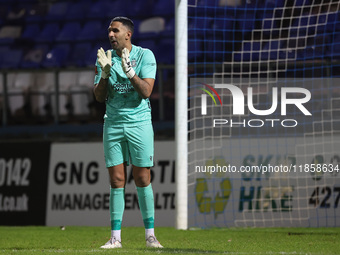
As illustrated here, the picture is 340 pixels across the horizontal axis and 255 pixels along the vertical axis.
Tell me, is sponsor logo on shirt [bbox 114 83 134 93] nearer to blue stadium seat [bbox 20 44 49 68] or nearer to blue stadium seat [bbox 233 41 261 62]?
blue stadium seat [bbox 233 41 261 62]

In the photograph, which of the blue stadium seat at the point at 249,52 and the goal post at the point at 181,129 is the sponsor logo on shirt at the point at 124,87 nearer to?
the goal post at the point at 181,129

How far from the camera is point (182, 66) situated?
25.5ft

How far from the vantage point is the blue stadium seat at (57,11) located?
13453 mm

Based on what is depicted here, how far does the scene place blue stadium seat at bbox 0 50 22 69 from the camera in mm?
12616

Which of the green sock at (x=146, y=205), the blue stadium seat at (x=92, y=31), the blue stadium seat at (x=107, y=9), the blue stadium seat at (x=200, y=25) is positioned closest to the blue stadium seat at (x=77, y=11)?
the blue stadium seat at (x=107, y=9)

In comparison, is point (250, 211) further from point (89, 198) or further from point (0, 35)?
point (0, 35)

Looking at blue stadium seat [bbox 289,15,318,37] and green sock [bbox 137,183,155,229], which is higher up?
blue stadium seat [bbox 289,15,318,37]

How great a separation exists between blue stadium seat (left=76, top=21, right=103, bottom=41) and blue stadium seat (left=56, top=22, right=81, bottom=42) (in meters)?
0.12

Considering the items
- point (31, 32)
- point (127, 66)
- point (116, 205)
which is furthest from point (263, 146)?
point (31, 32)

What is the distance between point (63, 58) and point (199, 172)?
4669mm

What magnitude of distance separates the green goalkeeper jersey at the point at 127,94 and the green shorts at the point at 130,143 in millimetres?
52

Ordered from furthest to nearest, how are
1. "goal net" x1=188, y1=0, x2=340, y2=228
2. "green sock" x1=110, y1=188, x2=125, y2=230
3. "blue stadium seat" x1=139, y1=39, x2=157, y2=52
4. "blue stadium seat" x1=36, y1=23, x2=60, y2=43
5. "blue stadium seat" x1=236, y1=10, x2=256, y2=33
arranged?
"blue stadium seat" x1=36, y1=23, x2=60, y2=43 → "blue stadium seat" x1=139, y1=39, x2=157, y2=52 → "blue stadium seat" x1=236, y1=10, x2=256, y2=33 → "goal net" x1=188, y1=0, x2=340, y2=228 → "green sock" x1=110, y1=188, x2=125, y2=230

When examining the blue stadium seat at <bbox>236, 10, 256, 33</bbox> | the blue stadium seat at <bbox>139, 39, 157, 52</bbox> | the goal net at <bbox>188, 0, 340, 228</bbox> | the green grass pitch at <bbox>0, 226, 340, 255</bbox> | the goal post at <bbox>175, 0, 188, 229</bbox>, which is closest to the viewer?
the green grass pitch at <bbox>0, 226, 340, 255</bbox>

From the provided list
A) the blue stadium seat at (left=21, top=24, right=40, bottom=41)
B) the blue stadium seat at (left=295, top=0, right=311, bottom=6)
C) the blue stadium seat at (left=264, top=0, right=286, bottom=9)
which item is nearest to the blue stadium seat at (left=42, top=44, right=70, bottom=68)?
the blue stadium seat at (left=21, top=24, right=40, bottom=41)
